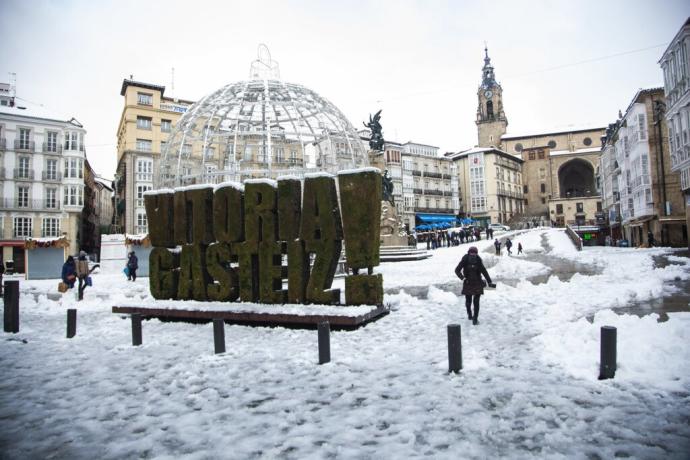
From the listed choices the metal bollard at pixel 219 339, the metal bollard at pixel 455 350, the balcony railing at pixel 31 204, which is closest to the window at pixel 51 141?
the balcony railing at pixel 31 204

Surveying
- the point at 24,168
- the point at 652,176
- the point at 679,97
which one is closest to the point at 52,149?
the point at 24,168

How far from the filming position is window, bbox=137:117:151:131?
156 feet

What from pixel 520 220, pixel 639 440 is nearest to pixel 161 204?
pixel 639 440

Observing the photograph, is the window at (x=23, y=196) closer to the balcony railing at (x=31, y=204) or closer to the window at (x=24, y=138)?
the balcony railing at (x=31, y=204)

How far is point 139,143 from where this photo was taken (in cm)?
4734

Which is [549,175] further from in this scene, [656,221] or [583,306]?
[583,306]

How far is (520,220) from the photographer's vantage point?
233ft

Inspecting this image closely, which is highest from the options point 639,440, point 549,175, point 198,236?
point 549,175

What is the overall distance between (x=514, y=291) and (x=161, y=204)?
36.1ft

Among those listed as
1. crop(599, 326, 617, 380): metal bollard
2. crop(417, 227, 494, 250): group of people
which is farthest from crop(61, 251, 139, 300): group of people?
crop(417, 227, 494, 250): group of people

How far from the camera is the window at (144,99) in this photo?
1896 inches

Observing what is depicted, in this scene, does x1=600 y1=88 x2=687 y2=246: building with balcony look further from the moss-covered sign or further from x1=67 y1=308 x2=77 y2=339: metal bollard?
x1=67 y1=308 x2=77 y2=339: metal bollard

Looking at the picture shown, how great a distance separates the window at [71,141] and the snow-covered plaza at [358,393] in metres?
41.5

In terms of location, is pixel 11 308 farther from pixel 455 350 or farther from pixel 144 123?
pixel 144 123
